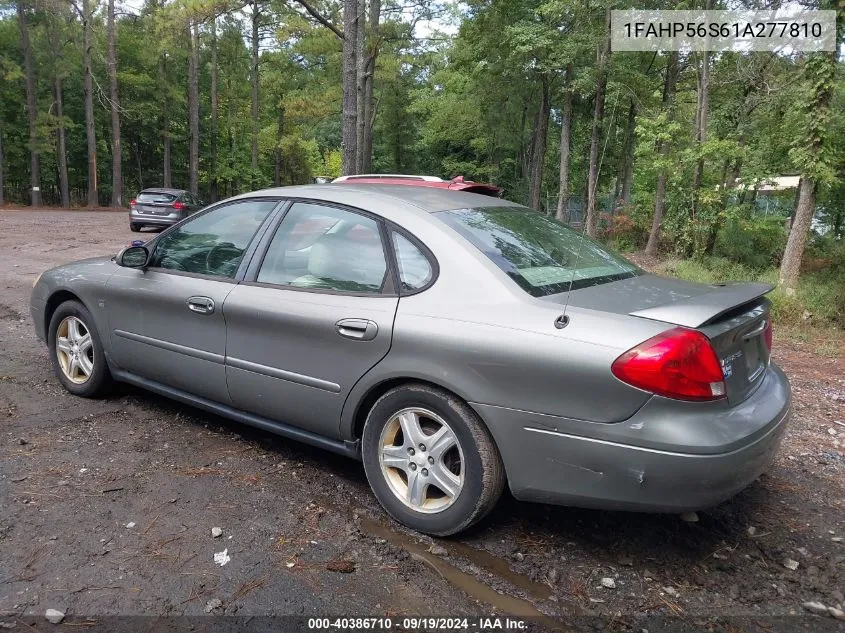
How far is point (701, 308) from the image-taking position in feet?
8.68

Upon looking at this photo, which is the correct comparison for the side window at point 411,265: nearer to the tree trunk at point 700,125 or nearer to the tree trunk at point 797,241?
the tree trunk at point 797,241

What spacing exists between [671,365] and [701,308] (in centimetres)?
40

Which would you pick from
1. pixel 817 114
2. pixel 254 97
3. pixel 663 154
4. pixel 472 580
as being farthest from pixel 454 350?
pixel 254 97

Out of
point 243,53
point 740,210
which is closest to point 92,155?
point 243,53

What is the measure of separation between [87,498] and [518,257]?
8.09 ft

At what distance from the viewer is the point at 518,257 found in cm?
309

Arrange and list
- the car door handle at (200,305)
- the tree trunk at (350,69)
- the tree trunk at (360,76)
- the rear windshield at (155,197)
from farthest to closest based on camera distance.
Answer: the rear windshield at (155,197)
the tree trunk at (360,76)
the tree trunk at (350,69)
the car door handle at (200,305)

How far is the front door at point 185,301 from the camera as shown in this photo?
3.72m

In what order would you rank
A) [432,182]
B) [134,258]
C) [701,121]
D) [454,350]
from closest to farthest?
[454,350] → [134,258] → [432,182] → [701,121]

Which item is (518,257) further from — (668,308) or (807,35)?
(807,35)

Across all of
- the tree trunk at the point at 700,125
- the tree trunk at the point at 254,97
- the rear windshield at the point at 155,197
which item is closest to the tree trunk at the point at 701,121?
the tree trunk at the point at 700,125

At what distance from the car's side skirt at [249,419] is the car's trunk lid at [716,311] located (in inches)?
52.8

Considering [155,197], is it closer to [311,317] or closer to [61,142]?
[311,317]

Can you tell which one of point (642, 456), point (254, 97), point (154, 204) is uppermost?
point (254, 97)
